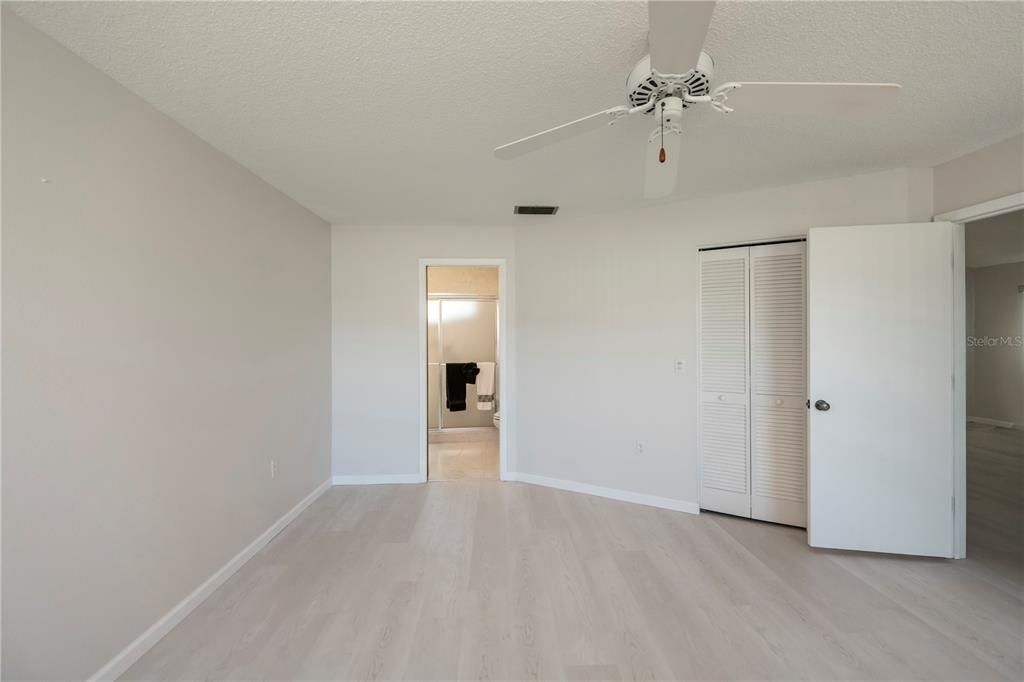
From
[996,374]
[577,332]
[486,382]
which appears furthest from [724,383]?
[486,382]

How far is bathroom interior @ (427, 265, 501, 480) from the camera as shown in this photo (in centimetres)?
554

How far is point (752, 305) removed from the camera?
2.89 m

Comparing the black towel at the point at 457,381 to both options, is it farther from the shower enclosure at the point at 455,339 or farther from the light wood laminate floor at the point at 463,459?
the light wood laminate floor at the point at 463,459

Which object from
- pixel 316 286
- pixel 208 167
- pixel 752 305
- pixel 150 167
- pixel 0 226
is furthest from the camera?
pixel 316 286

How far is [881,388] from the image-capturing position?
2.41 m

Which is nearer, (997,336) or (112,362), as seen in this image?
(112,362)

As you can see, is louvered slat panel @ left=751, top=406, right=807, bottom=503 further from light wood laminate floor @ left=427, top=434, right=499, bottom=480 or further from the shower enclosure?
the shower enclosure

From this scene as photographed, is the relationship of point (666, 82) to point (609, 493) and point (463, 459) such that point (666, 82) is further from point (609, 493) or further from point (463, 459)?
point (463, 459)

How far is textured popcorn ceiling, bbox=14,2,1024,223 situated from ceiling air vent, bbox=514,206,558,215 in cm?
72

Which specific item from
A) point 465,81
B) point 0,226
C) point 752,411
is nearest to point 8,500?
point 0,226

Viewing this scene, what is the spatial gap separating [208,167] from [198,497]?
1670mm

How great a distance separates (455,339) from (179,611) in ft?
13.1

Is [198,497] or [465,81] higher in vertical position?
[465,81]

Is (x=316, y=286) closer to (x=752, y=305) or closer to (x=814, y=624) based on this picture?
(x=752, y=305)
